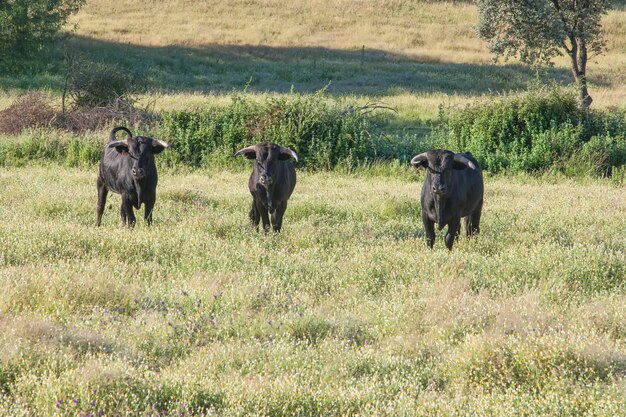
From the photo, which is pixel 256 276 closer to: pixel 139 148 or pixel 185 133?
pixel 139 148

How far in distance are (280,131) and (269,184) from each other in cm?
842

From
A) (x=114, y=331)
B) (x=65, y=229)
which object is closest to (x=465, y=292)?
(x=114, y=331)

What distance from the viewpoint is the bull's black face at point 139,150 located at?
39.8 ft

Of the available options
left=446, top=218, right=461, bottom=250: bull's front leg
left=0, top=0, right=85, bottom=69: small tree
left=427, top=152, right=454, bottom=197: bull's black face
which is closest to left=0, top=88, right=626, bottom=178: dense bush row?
left=446, top=218, right=461, bottom=250: bull's front leg

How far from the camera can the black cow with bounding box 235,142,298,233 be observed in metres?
12.1

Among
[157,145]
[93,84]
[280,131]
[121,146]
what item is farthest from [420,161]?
[93,84]

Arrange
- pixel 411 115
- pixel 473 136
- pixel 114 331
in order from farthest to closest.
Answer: pixel 411 115 → pixel 473 136 → pixel 114 331

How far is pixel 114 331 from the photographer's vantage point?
725 cm

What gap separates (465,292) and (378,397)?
9.55ft

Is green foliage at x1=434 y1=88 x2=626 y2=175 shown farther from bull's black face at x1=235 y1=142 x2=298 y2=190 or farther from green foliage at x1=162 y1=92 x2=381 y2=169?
bull's black face at x1=235 y1=142 x2=298 y2=190

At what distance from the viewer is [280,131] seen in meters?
20.1

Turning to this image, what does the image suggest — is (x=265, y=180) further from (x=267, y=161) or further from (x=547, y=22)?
(x=547, y=22)

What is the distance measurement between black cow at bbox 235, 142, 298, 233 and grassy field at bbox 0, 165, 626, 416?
0.39 metres

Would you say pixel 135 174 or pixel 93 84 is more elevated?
pixel 93 84
